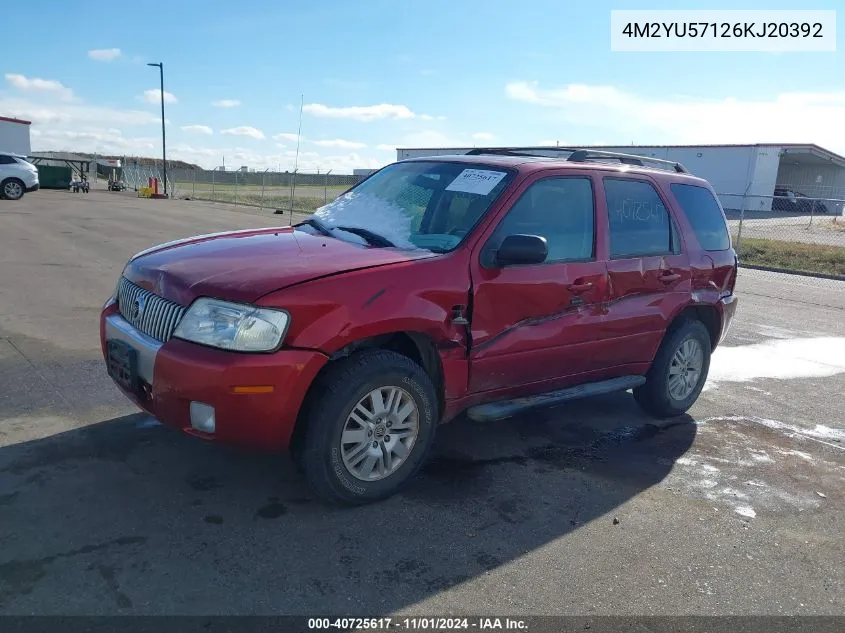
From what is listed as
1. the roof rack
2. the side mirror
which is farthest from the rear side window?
the side mirror

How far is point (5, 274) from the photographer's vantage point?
31.1 ft

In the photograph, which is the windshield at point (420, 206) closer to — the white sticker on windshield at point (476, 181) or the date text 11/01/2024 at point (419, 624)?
the white sticker on windshield at point (476, 181)

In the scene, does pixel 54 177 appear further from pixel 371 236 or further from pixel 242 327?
pixel 242 327

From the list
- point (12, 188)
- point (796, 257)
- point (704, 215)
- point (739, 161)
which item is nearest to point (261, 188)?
point (12, 188)

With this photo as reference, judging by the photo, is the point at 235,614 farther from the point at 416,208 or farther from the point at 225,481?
the point at 416,208

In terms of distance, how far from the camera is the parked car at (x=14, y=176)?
2473cm

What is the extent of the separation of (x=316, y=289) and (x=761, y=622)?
2.41 m

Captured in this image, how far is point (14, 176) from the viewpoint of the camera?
24.9m

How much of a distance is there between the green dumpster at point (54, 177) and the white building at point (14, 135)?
1536 cm

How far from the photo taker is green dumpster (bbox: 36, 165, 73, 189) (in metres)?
33.4

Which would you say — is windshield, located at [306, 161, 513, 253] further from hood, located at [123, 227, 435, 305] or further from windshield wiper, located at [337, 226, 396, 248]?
hood, located at [123, 227, 435, 305]

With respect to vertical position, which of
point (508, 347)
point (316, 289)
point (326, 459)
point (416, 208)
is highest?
point (416, 208)

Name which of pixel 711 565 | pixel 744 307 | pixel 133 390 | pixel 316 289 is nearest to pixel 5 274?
pixel 133 390

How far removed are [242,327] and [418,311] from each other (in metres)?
Answer: 0.90
